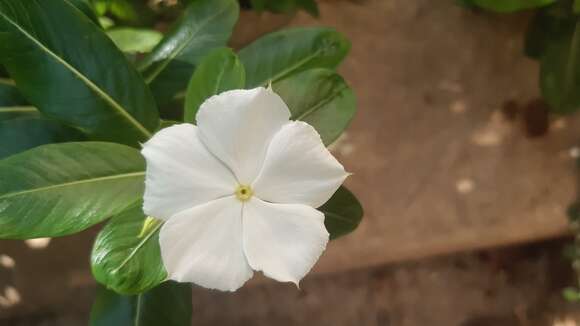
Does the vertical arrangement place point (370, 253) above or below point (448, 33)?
below

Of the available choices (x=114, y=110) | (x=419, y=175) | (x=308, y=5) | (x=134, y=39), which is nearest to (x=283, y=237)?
(x=114, y=110)

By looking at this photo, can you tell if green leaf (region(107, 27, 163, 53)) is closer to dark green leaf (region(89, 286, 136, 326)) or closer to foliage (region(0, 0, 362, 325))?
foliage (region(0, 0, 362, 325))

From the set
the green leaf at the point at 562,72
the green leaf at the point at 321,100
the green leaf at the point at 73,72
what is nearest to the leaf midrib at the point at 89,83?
the green leaf at the point at 73,72

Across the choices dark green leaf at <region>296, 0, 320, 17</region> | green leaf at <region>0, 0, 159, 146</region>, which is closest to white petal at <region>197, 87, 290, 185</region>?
green leaf at <region>0, 0, 159, 146</region>

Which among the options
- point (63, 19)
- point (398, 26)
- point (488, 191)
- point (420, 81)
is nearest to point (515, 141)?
point (488, 191)

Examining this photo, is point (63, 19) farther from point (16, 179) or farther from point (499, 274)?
point (499, 274)

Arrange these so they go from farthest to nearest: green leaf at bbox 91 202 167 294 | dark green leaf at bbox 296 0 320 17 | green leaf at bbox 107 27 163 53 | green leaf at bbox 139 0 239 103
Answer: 1. dark green leaf at bbox 296 0 320 17
2. green leaf at bbox 107 27 163 53
3. green leaf at bbox 139 0 239 103
4. green leaf at bbox 91 202 167 294
